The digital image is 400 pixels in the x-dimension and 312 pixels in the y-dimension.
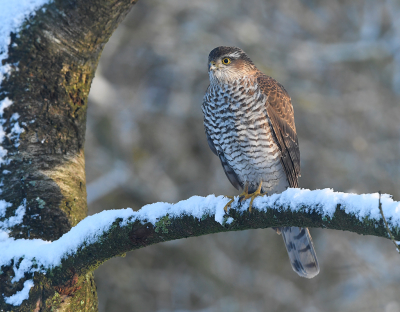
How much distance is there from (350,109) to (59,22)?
7.75 m

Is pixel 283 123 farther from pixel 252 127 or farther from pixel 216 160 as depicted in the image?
pixel 216 160

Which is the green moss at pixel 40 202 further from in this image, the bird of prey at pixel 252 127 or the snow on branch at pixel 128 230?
the bird of prey at pixel 252 127

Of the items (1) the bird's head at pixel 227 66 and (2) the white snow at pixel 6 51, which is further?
(1) the bird's head at pixel 227 66

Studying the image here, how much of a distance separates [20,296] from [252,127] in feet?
6.44

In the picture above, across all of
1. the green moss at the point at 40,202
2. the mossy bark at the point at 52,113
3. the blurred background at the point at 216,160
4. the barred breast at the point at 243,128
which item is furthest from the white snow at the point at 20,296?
the blurred background at the point at 216,160

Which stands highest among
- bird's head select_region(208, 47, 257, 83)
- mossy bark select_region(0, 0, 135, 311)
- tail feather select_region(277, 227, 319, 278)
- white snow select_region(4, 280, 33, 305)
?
bird's head select_region(208, 47, 257, 83)

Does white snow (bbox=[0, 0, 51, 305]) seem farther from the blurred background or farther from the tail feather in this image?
the blurred background

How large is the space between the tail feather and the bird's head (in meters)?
1.35

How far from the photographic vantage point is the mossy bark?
2.25 meters

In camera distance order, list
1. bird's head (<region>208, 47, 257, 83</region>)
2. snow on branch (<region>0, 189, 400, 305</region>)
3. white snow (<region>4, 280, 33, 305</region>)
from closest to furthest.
A: snow on branch (<region>0, 189, 400, 305</region>) < white snow (<region>4, 280, 33, 305</region>) < bird's head (<region>208, 47, 257, 83</region>)

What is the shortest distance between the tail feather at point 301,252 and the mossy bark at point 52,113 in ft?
5.89

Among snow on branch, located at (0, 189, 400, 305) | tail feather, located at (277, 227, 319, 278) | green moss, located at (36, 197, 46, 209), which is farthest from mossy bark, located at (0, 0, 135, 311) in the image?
tail feather, located at (277, 227, 319, 278)

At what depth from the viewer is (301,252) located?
3.52m

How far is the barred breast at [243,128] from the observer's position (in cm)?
327
